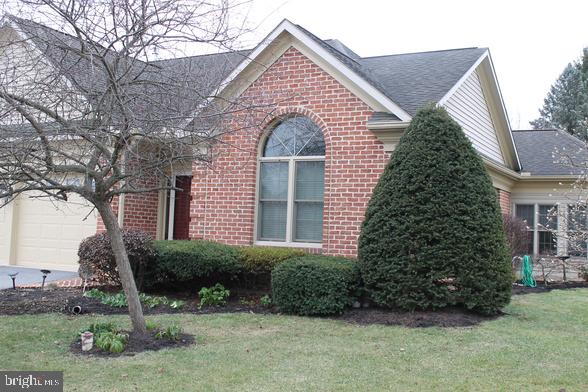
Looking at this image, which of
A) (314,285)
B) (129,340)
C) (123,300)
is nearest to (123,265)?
(129,340)

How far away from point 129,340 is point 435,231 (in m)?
4.57

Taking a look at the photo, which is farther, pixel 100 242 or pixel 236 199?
pixel 236 199

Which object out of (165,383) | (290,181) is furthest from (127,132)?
(290,181)

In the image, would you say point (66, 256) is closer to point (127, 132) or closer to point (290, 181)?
point (290, 181)

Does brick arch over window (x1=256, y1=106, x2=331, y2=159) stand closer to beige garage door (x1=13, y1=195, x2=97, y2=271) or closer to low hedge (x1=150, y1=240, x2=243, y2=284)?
low hedge (x1=150, y1=240, x2=243, y2=284)

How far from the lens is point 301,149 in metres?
11.4

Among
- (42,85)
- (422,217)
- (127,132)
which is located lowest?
(422,217)

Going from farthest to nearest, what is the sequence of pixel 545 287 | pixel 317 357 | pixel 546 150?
pixel 546 150 → pixel 545 287 → pixel 317 357

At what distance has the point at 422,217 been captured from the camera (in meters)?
8.80

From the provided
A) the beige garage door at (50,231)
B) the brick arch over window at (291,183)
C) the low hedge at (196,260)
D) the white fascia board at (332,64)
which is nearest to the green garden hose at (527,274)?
the brick arch over window at (291,183)

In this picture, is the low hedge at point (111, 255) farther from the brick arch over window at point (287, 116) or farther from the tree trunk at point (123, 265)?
the tree trunk at point (123, 265)

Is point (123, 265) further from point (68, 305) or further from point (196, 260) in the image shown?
point (196, 260)

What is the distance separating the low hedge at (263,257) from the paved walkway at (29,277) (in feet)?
13.5

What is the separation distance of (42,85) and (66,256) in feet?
27.1
